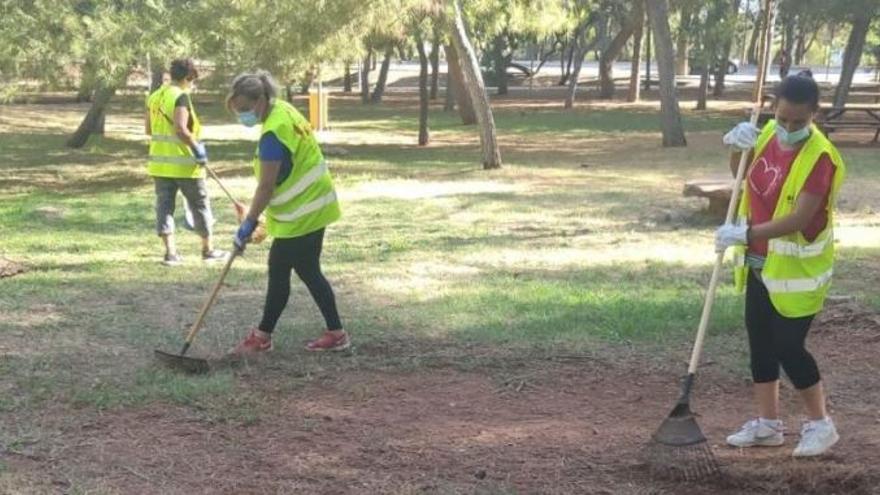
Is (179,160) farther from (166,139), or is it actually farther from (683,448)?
(683,448)

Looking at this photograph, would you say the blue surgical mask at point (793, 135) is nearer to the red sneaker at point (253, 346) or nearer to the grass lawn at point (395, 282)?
the grass lawn at point (395, 282)

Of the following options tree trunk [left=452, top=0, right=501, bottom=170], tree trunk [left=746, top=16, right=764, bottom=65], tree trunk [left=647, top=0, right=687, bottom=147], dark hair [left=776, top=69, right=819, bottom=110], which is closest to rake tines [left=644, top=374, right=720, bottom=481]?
dark hair [left=776, top=69, right=819, bottom=110]

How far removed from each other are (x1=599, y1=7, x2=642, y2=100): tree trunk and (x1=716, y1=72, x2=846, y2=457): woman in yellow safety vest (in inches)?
1169

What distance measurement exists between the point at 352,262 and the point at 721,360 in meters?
3.73

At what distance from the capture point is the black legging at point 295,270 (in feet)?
17.4

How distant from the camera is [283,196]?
5.20 meters

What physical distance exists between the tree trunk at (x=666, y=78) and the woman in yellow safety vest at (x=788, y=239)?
16.0 metres

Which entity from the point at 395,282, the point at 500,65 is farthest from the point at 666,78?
the point at 500,65

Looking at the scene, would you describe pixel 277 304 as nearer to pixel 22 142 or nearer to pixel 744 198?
pixel 744 198

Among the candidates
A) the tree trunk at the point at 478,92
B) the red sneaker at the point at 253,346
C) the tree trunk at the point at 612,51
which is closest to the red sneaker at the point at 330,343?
the red sneaker at the point at 253,346

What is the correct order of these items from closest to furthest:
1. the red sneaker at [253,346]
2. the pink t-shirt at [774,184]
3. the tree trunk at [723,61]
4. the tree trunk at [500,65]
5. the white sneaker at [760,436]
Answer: the pink t-shirt at [774,184], the white sneaker at [760,436], the red sneaker at [253,346], the tree trunk at [723,61], the tree trunk at [500,65]

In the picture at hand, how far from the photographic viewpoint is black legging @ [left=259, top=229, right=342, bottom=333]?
5.30 m

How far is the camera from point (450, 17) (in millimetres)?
15328

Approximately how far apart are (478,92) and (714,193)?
267 inches
